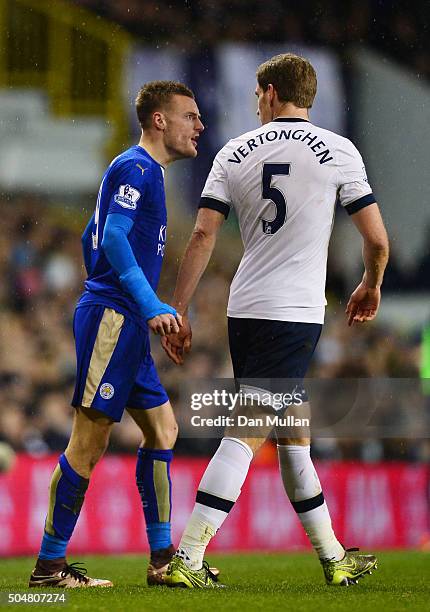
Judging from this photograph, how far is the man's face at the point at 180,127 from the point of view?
430 centimetres

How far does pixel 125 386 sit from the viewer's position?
4102mm

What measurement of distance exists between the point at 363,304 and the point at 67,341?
285 inches

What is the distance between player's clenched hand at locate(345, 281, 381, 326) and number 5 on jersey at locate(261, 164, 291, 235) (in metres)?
0.36

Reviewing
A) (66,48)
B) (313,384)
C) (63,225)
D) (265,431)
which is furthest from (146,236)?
(66,48)

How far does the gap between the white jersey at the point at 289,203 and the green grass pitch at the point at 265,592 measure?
0.93 meters

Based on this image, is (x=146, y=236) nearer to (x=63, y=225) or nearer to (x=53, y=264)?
(x=53, y=264)

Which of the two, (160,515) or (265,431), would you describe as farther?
(160,515)

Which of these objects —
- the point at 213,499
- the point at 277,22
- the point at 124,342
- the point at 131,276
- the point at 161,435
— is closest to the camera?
the point at 213,499

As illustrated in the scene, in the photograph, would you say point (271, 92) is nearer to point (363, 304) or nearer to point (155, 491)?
point (363, 304)

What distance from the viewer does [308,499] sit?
3939 mm

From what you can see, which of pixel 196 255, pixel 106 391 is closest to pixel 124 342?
pixel 106 391

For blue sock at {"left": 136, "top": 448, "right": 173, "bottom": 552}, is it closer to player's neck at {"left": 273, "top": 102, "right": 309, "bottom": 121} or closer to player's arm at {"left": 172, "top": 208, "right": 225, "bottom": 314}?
player's arm at {"left": 172, "top": 208, "right": 225, "bottom": 314}

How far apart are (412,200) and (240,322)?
1081cm

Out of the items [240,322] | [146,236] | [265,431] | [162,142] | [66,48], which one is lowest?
[265,431]
